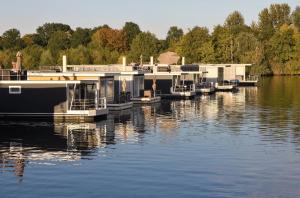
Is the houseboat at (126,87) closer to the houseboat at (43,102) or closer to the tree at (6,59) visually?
the houseboat at (43,102)

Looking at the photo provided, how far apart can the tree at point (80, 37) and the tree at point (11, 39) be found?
15.7m

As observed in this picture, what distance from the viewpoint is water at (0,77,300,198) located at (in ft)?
78.1

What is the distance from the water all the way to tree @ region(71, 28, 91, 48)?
125 m

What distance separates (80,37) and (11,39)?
797 inches

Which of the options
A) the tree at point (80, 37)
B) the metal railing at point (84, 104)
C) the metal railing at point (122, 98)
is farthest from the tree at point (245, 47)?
the metal railing at point (84, 104)

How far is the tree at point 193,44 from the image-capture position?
157363 mm

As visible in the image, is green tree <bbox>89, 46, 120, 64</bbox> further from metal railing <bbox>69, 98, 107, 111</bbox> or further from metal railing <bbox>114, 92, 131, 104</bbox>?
metal railing <bbox>69, 98, 107, 111</bbox>

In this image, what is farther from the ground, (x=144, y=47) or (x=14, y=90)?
(x=144, y=47)

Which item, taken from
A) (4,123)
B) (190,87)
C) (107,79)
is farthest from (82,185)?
(190,87)

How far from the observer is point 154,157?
30844mm

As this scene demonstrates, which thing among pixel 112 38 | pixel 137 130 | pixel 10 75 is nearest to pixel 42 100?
pixel 10 75

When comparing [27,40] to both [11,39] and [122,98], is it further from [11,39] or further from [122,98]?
[122,98]

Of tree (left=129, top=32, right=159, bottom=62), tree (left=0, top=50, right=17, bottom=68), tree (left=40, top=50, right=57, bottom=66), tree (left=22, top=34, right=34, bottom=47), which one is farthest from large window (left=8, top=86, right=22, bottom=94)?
tree (left=22, top=34, right=34, bottom=47)

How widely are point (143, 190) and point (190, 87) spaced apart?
192 feet
